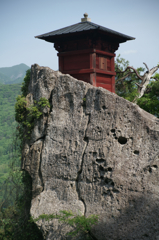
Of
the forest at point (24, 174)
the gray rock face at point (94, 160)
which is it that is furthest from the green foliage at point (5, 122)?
the gray rock face at point (94, 160)

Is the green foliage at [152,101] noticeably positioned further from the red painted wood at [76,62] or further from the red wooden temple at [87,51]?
the red painted wood at [76,62]

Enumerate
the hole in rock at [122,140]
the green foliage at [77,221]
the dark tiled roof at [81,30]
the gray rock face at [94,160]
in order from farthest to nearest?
the dark tiled roof at [81,30] < the hole in rock at [122,140] < the green foliage at [77,221] < the gray rock face at [94,160]

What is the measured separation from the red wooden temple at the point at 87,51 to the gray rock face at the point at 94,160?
1.23m

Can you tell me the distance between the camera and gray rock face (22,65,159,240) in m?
7.52

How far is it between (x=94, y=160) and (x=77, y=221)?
6.70 feet

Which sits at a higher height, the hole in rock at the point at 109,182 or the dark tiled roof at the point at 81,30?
the dark tiled roof at the point at 81,30

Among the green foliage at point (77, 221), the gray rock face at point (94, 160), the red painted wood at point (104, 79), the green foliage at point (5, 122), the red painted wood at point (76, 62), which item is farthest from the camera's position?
the green foliage at point (5, 122)

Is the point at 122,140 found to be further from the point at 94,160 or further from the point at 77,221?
the point at 77,221

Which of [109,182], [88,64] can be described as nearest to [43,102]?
[88,64]

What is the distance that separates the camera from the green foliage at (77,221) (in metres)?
7.69

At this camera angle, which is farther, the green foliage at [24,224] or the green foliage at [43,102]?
the green foliage at [24,224]

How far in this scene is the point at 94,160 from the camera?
26.8 feet

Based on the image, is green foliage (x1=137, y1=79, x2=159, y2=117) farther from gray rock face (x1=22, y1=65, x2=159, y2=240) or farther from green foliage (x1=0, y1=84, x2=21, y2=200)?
green foliage (x1=0, y1=84, x2=21, y2=200)

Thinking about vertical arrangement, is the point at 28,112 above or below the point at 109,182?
above
